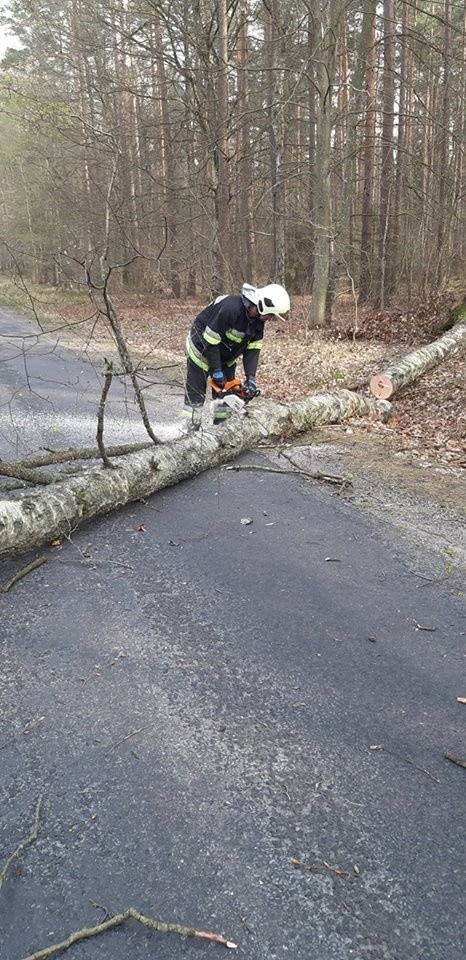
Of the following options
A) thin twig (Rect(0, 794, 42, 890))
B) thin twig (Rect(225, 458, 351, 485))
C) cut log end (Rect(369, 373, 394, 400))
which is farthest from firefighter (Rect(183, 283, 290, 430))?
thin twig (Rect(0, 794, 42, 890))

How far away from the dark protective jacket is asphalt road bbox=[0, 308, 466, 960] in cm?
267

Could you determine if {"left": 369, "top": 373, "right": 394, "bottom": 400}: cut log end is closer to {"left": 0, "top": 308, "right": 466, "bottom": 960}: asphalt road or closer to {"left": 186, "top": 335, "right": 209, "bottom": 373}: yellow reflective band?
{"left": 186, "top": 335, "right": 209, "bottom": 373}: yellow reflective band

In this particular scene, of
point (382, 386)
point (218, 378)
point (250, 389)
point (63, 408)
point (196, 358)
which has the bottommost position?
point (63, 408)

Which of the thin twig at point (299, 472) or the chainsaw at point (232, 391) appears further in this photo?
the chainsaw at point (232, 391)

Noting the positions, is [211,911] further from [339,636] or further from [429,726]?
[339,636]

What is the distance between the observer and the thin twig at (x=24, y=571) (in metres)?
3.89

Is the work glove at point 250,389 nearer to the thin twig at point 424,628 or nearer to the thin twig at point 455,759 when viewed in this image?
the thin twig at point 424,628

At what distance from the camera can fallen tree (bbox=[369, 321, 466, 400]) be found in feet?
28.3

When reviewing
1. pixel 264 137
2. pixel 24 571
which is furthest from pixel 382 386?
pixel 264 137

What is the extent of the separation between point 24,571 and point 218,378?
3.17 m

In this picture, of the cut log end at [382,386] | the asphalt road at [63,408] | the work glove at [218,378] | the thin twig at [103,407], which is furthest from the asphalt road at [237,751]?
the cut log end at [382,386]

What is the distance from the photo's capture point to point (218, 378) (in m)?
6.38

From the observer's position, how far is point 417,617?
3.56m

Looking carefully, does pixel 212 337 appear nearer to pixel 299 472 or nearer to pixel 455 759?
pixel 299 472
